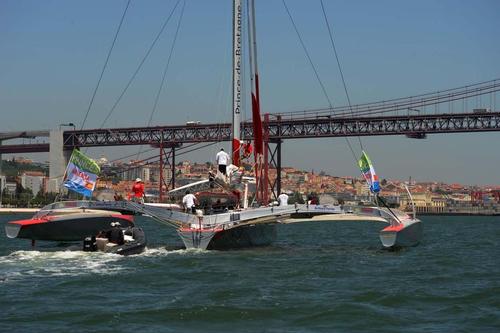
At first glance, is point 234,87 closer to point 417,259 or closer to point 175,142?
point 417,259

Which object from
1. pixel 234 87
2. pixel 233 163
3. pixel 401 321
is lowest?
pixel 401 321

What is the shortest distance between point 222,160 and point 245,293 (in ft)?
36.7

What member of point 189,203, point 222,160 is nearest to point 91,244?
point 189,203

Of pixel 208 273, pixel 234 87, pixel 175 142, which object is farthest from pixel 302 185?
pixel 208 273

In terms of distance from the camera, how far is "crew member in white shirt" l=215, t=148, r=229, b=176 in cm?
2517

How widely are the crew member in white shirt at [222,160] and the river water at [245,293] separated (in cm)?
422

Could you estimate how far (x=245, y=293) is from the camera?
1425 centimetres

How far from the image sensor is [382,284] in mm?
15523

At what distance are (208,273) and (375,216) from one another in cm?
712

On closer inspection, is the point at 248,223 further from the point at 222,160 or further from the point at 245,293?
the point at 245,293

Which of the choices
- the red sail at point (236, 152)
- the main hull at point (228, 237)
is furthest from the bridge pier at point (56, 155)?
the main hull at point (228, 237)

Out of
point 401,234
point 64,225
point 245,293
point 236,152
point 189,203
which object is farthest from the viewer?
point 236,152

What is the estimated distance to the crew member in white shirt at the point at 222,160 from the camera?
25172 millimetres

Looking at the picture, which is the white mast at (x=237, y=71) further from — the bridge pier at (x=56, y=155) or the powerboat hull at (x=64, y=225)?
the bridge pier at (x=56, y=155)
